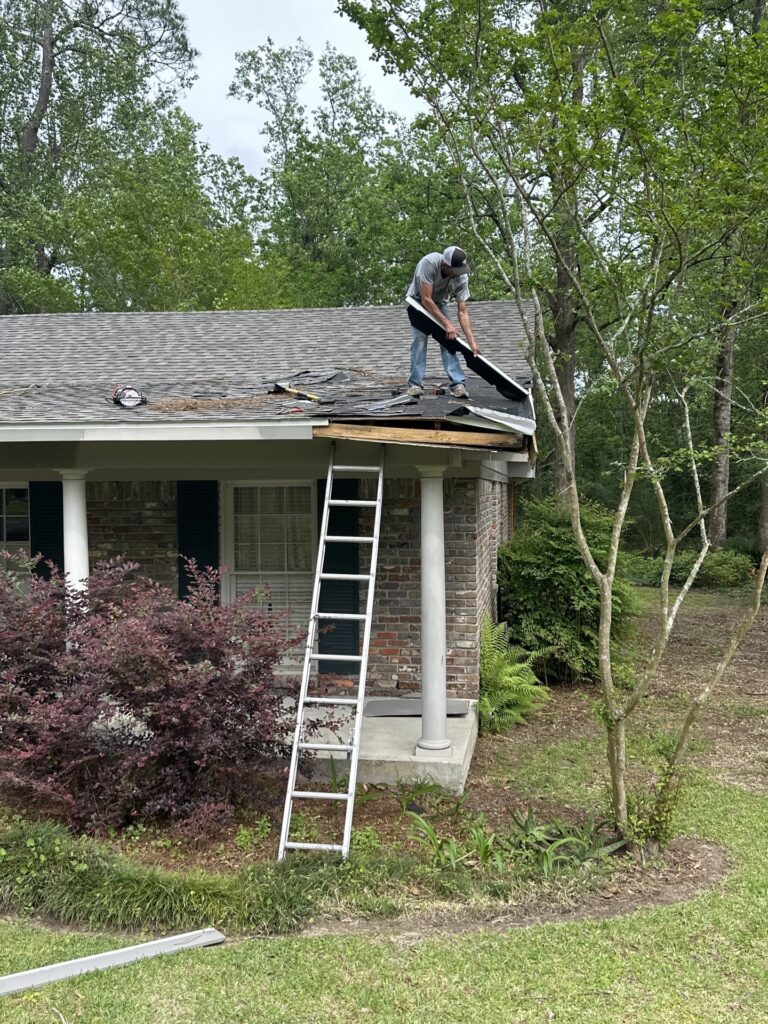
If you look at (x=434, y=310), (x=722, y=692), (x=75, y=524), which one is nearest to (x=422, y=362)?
(x=434, y=310)

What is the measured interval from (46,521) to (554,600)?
18.7ft

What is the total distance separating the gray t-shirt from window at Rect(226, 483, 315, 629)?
2.23m

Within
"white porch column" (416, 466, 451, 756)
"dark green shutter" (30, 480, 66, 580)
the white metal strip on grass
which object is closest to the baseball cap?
"white porch column" (416, 466, 451, 756)

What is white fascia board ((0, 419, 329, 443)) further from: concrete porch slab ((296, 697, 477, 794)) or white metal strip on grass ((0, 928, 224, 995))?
white metal strip on grass ((0, 928, 224, 995))

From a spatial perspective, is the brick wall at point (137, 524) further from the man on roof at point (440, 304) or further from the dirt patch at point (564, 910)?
the dirt patch at point (564, 910)

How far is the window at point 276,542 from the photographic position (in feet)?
26.8

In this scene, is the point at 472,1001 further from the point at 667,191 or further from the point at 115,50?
the point at 115,50

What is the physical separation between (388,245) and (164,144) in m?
10.9

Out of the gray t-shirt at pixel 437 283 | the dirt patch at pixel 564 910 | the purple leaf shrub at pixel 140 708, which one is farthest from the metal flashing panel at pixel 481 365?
the dirt patch at pixel 564 910

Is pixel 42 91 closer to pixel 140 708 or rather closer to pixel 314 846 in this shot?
pixel 140 708

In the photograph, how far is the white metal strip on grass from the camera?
3.81 metres

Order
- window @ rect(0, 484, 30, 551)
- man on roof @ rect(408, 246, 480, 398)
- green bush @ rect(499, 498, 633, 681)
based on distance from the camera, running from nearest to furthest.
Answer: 1. man on roof @ rect(408, 246, 480, 398)
2. window @ rect(0, 484, 30, 551)
3. green bush @ rect(499, 498, 633, 681)

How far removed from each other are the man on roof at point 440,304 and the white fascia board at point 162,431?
57.6 inches

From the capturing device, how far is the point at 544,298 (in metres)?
19.9
